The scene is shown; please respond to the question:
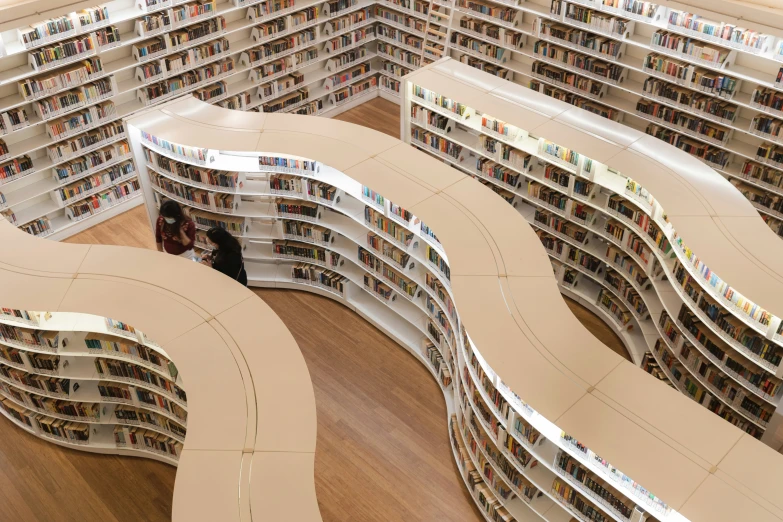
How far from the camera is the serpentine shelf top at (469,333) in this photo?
184 inches

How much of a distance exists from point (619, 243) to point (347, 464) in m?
3.65

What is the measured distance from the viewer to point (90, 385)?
6.82 metres

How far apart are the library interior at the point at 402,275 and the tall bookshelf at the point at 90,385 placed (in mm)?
32

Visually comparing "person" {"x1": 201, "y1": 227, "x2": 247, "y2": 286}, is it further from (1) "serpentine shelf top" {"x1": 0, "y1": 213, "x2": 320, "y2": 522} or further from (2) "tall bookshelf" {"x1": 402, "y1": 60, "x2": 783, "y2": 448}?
(2) "tall bookshelf" {"x1": 402, "y1": 60, "x2": 783, "y2": 448}

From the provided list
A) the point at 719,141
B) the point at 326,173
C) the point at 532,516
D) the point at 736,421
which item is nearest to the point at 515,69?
the point at 719,141

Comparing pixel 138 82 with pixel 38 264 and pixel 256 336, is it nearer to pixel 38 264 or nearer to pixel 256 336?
pixel 38 264

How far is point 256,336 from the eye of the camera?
564 cm

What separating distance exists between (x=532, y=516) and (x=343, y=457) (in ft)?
6.19

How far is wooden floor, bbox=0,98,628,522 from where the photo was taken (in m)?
6.67

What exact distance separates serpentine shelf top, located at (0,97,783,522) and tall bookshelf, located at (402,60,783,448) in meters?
1.35

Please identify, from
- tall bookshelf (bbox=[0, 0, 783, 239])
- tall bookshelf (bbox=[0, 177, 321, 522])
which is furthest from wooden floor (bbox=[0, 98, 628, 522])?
tall bookshelf (bbox=[0, 0, 783, 239])

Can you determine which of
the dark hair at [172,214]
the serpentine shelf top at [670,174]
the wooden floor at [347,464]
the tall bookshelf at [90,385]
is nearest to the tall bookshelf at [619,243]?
A: the serpentine shelf top at [670,174]

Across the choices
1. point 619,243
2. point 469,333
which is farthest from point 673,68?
point 469,333

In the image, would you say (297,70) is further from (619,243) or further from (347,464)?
(347,464)
